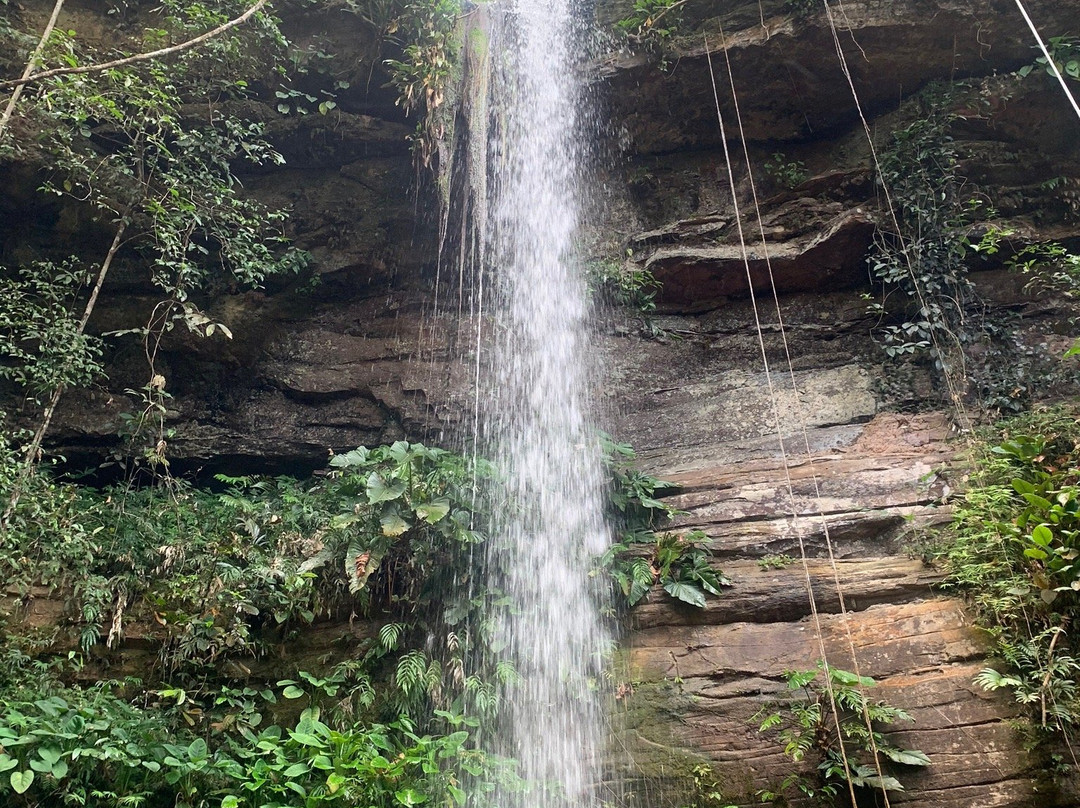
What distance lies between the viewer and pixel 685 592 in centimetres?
461

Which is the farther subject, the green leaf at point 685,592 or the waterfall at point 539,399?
the green leaf at point 685,592

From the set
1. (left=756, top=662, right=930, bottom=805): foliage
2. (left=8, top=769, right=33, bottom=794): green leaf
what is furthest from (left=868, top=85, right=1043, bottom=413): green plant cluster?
(left=8, top=769, right=33, bottom=794): green leaf

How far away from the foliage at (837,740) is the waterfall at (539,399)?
1.14m

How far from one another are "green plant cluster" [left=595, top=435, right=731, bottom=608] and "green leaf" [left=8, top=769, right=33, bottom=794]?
339 cm

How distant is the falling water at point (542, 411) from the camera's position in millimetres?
4434

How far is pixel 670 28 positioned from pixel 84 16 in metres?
5.97

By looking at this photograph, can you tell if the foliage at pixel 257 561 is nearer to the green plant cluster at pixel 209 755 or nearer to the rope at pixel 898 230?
the green plant cluster at pixel 209 755

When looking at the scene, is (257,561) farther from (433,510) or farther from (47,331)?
(47,331)

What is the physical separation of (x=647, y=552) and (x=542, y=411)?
2172mm

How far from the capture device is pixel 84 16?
22.8 feet

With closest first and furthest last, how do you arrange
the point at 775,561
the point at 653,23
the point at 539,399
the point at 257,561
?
the point at 775,561 < the point at 257,561 < the point at 539,399 < the point at 653,23

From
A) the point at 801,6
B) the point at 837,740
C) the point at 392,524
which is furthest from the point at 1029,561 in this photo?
the point at 801,6

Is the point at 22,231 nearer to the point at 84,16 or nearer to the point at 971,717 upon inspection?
the point at 84,16

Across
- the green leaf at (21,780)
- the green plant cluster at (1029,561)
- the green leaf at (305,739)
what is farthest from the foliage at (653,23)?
the green leaf at (21,780)
